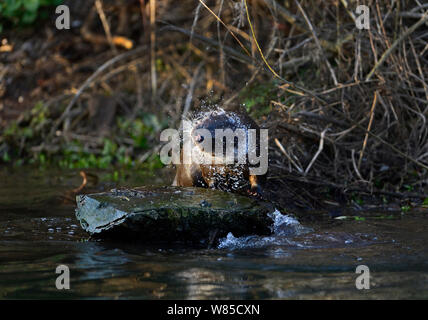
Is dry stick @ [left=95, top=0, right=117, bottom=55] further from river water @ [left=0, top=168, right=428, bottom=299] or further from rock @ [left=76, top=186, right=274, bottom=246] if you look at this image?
rock @ [left=76, top=186, right=274, bottom=246]

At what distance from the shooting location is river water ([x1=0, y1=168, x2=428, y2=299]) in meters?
2.59

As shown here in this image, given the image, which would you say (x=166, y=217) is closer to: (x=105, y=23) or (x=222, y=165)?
(x=222, y=165)

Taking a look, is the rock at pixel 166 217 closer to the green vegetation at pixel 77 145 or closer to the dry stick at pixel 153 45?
the green vegetation at pixel 77 145

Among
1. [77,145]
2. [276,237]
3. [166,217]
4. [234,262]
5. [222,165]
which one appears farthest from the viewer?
[77,145]

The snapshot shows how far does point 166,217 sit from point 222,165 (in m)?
0.75

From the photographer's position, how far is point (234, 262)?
308cm

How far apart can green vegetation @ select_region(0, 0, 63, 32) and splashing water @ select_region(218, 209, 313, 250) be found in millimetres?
6124

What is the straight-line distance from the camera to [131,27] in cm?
963

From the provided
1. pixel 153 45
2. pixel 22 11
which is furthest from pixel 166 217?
pixel 22 11

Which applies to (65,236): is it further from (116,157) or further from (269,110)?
(116,157)

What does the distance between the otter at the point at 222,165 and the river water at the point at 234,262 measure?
39 centimetres

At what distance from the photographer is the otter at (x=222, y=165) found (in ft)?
13.2

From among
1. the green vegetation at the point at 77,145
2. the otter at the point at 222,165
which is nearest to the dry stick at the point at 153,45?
the green vegetation at the point at 77,145
